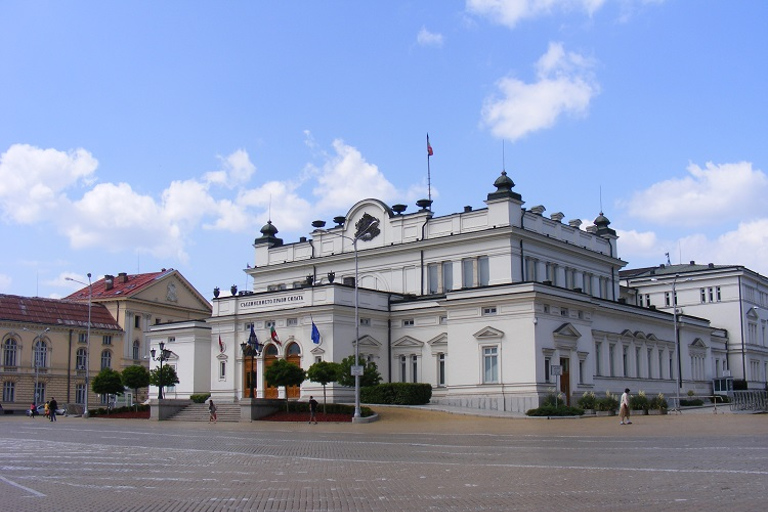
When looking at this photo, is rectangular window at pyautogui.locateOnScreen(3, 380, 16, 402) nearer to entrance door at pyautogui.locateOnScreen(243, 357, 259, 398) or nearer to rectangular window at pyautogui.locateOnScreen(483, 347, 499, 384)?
entrance door at pyautogui.locateOnScreen(243, 357, 259, 398)

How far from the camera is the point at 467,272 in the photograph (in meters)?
63.4

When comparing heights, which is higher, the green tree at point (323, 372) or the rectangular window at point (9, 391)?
the green tree at point (323, 372)

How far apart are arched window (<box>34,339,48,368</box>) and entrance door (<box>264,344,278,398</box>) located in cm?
3908

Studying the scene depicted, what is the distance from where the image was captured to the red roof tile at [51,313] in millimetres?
89875

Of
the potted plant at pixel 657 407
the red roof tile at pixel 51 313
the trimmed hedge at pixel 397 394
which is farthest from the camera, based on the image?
the red roof tile at pixel 51 313

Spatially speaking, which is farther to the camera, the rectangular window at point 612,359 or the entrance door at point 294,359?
the rectangular window at point 612,359

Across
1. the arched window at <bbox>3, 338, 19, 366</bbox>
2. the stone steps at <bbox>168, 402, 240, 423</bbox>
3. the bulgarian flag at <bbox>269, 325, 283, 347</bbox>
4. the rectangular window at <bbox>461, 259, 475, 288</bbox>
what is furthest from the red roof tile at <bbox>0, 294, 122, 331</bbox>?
the rectangular window at <bbox>461, 259, 475, 288</bbox>

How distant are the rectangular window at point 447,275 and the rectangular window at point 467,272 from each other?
107 cm

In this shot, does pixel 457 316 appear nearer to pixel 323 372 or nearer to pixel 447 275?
pixel 447 275

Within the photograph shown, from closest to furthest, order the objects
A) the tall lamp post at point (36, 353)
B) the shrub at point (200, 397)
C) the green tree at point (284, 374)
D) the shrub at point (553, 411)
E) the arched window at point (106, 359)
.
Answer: the shrub at point (553, 411)
the green tree at point (284, 374)
the shrub at point (200, 397)
the tall lamp post at point (36, 353)
the arched window at point (106, 359)

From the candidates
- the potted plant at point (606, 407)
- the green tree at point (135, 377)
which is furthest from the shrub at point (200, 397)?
the potted plant at point (606, 407)

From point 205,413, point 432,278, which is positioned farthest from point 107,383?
point 432,278

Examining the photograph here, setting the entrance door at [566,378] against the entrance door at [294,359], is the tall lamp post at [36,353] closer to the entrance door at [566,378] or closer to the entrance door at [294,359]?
the entrance door at [294,359]

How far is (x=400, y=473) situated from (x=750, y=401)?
138 ft
